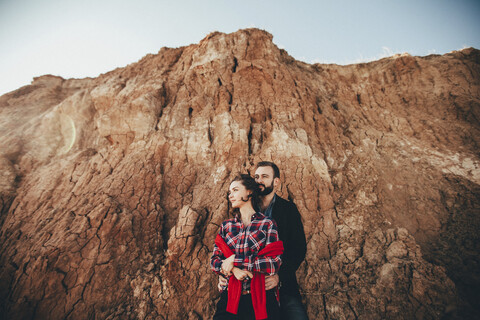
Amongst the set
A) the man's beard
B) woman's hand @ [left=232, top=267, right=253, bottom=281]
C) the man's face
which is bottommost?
woman's hand @ [left=232, top=267, right=253, bottom=281]

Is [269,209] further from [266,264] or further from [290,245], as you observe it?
[266,264]

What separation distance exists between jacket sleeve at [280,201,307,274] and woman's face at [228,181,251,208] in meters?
0.74

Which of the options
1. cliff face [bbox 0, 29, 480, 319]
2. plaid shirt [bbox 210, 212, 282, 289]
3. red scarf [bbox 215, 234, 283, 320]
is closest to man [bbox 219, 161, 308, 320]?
red scarf [bbox 215, 234, 283, 320]

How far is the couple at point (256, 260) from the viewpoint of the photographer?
7.47ft

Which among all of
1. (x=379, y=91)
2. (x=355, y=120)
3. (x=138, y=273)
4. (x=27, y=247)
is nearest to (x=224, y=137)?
(x=138, y=273)

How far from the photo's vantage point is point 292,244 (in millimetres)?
2799

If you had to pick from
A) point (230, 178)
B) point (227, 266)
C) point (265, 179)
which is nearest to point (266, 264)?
point (227, 266)

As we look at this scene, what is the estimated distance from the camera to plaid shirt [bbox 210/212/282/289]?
2.28 meters

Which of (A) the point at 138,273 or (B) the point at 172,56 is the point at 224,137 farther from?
(B) the point at 172,56

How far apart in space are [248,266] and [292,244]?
83 cm

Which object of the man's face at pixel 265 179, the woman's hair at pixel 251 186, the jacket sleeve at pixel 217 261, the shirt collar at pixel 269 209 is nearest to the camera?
the jacket sleeve at pixel 217 261

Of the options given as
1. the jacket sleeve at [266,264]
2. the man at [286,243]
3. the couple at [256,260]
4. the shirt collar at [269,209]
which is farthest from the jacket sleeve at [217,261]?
the shirt collar at [269,209]

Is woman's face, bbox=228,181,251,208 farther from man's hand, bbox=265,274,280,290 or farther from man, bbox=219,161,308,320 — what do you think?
man's hand, bbox=265,274,280,290

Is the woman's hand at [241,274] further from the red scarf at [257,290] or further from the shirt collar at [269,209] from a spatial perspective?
the shirt collar at [269,209]
